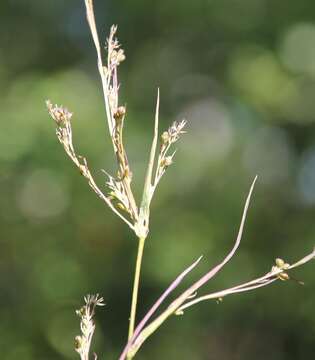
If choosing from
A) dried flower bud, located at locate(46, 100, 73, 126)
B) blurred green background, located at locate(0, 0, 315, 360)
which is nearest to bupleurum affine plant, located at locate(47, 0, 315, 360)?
dried flower bud, located at locate(46, 100, 73, 126)

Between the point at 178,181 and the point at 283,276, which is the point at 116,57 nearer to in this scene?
the point at 283,276

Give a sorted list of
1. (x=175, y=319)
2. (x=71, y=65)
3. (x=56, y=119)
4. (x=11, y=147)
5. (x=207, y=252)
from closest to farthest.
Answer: (x=56, y=119)
(x=11, y=147)
(x=207, y=252)
(x=175, y=319)
(x=71, y=65)

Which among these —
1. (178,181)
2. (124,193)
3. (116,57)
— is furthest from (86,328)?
(178,181)

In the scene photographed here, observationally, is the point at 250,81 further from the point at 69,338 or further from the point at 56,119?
the point at 56,119

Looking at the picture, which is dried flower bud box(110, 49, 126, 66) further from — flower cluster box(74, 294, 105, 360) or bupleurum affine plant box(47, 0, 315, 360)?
flower cluster box(74, 294, 105, 360)

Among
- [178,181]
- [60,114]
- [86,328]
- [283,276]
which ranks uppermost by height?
[178,181]

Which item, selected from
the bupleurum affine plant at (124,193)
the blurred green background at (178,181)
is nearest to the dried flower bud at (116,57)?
the bupleurum affine plant at (124,193)

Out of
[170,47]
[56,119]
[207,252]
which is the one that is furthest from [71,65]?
[56,119]

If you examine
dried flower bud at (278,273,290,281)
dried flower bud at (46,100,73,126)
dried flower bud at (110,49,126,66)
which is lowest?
dried flower bud at (278,273,290,281)
